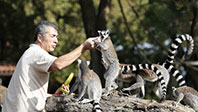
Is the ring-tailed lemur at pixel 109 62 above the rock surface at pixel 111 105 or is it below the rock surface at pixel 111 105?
above

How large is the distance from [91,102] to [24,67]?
820mm

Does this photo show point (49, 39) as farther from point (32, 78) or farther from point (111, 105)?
point (111, 105)

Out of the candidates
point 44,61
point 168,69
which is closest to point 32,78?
point 44,61

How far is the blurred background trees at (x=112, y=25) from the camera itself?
8031 millimetres

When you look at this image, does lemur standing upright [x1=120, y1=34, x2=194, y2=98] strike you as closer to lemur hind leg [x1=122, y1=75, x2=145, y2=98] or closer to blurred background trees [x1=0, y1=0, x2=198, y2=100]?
lemur hind leg [x1=122, y1=75, x2=145, y2=98]

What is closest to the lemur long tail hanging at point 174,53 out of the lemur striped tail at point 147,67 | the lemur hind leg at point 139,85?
the lemur striped tail at point 147,67

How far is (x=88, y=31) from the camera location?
744 centimetres

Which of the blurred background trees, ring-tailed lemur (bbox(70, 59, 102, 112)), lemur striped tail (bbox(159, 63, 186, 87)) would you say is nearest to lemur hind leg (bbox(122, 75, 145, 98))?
lemur striped tail (bbox(159, 63, 186, 87))

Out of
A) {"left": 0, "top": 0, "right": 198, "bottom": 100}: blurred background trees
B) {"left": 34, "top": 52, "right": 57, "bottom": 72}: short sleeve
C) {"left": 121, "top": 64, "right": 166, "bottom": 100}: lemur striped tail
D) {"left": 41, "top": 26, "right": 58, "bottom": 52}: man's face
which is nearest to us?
{"left": 34, "top": 52, "right": 57, "bottom": 72}: short sleeve

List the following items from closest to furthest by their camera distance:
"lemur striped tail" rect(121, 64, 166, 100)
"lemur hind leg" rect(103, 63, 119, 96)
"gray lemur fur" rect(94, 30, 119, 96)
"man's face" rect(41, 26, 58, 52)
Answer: "man's face" rect(41, 26, 58, 52)
"lemur hind leg" rect(103, 63, 119, 96)
"gray lemur fur" rect(94, 30, 119, 96)
"lemur striped tail" rect(121, 64, 166, 100)

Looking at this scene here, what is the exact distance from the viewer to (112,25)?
14398mm

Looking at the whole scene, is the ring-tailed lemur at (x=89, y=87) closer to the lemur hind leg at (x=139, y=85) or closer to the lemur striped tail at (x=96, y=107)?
the lemur striped tail at (x=96, y=107)

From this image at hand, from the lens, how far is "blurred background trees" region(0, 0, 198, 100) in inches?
316

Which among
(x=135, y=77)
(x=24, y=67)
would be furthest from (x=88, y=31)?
(x=24, y=67)
